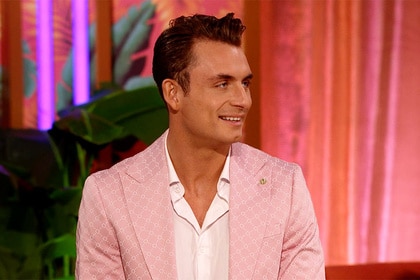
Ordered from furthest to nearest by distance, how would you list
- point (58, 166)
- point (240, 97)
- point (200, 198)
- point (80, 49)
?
point (80, 49) < point (58, 166) < point (200, 198) < point (240, 97)

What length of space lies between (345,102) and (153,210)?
192cm

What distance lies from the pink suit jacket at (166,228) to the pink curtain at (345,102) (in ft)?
5.47

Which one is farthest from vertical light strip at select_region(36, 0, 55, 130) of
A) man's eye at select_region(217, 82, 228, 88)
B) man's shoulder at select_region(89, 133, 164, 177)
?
man's eye at select_region(217, 82, 228, 88)

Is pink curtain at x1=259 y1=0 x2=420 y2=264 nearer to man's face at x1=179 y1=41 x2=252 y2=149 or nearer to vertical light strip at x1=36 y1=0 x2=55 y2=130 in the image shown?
vertical light strip at x1=36 y1=0 x2=55 y2=130

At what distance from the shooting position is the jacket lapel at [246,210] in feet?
6.59

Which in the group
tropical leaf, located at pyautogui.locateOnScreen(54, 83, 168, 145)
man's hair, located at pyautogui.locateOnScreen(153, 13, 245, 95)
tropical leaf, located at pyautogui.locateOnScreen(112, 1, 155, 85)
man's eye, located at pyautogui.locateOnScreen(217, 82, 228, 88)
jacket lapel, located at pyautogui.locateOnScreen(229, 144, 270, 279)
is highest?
tropical leaf, located at pyautogui.locateOnScreen(112, 1, 155, 85)

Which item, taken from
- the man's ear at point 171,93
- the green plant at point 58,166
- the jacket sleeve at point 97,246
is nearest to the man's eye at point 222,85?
the man's ear at point 171,93

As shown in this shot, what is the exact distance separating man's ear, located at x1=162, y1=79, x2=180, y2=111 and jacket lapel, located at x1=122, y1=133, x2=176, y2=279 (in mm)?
133

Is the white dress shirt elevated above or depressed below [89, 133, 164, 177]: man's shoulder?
below

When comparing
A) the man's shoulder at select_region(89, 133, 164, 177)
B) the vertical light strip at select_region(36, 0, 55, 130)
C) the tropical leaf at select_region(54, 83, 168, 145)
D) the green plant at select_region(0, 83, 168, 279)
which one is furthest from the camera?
the vertical light strip at select_region(36, 0, 55, 130)

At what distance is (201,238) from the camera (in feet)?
6.82

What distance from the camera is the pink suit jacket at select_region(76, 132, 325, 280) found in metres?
2.02

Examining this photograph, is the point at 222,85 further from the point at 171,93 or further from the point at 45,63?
the point at 45,63

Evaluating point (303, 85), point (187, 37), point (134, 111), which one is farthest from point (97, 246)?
point (303, 85)
